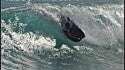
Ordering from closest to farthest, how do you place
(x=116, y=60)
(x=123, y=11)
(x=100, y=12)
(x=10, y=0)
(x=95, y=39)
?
(x=116, y=60)
(x=95, y=39)
(x=100, y=12)
(x=123, y=11)
(x=10, y=0)

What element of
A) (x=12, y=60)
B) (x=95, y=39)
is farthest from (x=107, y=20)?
(x=12, y=60)

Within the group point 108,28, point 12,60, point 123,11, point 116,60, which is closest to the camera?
point 12,60

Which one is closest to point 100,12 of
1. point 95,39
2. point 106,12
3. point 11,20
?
point 106,12

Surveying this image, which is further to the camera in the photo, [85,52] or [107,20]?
[107,20]

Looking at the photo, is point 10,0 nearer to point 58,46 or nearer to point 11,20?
point 11,20

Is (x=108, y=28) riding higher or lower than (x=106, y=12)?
lower

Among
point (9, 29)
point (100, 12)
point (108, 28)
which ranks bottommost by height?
point (9, 29)

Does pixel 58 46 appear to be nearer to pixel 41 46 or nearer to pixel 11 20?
pixel 41 46
